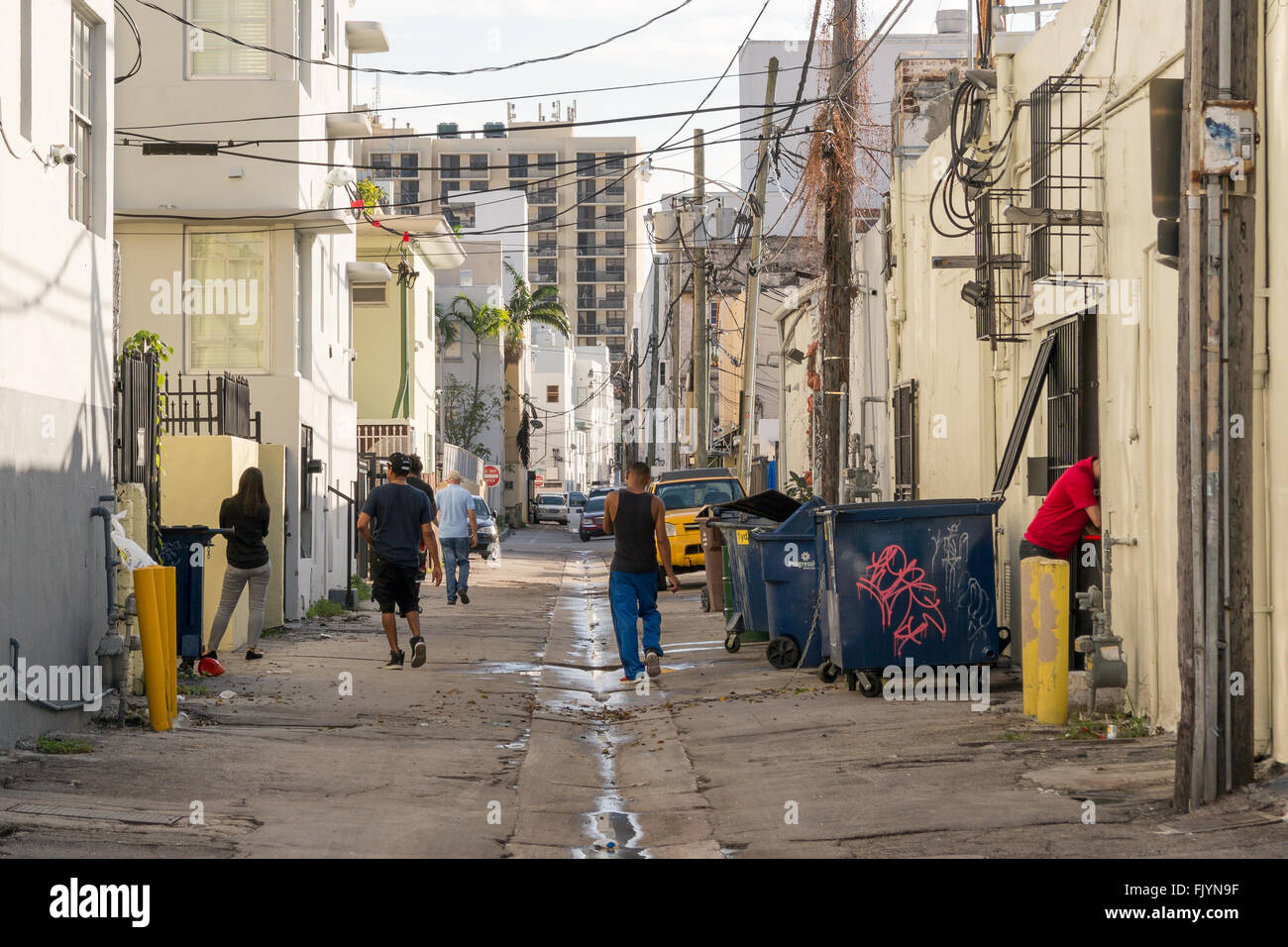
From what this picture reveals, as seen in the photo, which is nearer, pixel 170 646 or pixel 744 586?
pixel 170 646

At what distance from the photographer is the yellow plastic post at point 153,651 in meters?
9.66

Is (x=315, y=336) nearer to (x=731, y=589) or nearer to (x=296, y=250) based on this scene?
(x=296, y=250)

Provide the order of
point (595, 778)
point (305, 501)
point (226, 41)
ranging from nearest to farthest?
point (595, 778)
point (226, 41)
point (305, 501)

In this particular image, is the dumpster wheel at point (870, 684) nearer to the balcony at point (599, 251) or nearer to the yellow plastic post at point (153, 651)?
the yellow plastic post at point (153, 651)

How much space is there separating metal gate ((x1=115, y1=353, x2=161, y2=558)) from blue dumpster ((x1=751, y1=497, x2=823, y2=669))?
5.14m

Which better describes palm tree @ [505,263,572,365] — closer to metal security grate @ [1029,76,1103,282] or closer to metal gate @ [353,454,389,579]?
metal gate @ [353,454,389,579]

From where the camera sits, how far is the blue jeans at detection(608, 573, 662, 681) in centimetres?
1262

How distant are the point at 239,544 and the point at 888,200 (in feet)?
31.3

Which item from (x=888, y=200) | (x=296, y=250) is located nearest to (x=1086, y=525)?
(x=888, y=200)

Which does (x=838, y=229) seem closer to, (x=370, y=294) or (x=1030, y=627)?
(x=1030, y=627)

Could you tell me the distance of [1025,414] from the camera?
1167 centimetres

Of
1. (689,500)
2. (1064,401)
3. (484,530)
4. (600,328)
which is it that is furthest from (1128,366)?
(600,328)

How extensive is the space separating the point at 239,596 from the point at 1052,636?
7.49 meters

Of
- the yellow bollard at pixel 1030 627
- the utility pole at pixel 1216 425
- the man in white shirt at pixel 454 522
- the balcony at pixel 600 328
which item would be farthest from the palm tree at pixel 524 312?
the balcony at pixel 600 328
